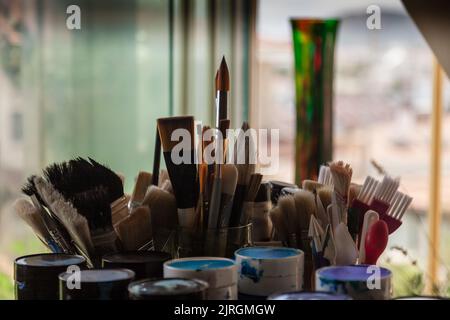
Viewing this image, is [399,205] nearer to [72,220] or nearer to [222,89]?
[222,89]

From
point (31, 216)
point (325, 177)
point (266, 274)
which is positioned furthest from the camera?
point (325, 177)

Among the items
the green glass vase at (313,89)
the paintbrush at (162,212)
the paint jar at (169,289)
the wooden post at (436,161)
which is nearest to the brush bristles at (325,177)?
the green glass vase at (313,89)

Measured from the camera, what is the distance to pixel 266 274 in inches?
27.9

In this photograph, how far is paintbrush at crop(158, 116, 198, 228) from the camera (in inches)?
30.8

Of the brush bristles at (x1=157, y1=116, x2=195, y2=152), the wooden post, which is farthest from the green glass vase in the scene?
the wooden post

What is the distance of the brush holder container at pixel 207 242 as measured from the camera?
0.77 metres

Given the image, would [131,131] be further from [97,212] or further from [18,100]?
[97,212]

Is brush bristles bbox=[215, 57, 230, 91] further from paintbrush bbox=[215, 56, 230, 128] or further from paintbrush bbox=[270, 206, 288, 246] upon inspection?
paintbrush bbox=[270, 206, 288, 246]

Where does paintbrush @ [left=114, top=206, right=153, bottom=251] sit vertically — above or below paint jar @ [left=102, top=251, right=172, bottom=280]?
above

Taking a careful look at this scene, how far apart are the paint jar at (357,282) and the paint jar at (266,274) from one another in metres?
A: 0.05

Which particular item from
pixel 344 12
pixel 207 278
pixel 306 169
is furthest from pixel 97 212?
pixel 344 12

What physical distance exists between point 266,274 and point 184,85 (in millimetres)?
1436

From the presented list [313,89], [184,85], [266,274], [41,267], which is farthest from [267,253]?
[184,85]

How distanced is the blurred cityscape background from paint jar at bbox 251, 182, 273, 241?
30.0 inches
